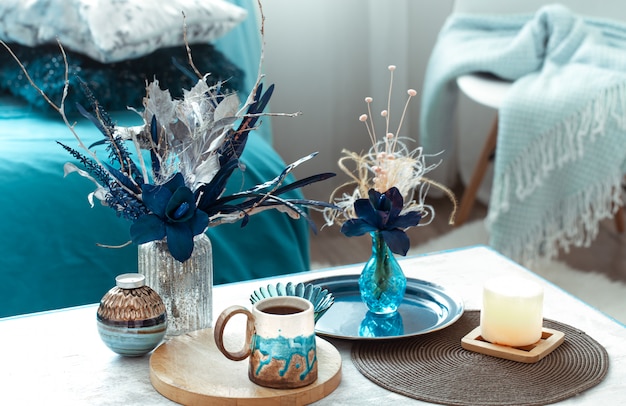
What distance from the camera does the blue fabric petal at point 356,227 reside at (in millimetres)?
982

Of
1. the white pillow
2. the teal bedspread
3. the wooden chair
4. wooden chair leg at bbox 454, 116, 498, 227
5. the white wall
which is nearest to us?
the teal bedspread

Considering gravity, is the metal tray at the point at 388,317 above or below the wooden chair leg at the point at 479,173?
above

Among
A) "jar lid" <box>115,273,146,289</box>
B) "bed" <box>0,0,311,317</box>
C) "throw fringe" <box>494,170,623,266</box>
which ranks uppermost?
"jar lid" <box>115,273,146,289</box>

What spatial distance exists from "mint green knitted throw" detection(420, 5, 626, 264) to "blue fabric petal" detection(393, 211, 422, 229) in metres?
1.18

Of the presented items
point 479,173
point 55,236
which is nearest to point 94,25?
point 55,236

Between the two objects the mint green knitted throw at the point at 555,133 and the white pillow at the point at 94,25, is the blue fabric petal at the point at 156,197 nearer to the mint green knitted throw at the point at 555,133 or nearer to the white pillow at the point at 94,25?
the white pillow at the point at 94,25

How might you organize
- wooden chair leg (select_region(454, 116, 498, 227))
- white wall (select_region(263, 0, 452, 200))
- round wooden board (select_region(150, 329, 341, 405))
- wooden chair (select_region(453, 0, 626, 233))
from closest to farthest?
round wooden board (select_region(150, 329, 341, 405)) → wooden chair (select_region(453, 0, 626, 233)) → wooden chair leg (select_region(454, 116, 498, 227)) → white wall (select_region(263, 0, 452, 200))

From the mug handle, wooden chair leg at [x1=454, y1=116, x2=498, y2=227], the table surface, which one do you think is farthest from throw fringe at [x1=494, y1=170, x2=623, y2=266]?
the mug handle

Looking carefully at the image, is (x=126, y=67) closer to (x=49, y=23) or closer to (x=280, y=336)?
(x=49, y=23)

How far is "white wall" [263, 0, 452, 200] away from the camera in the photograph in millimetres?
2719

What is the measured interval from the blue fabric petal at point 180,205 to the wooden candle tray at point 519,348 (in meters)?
0.33

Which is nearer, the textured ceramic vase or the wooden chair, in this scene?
the textured ceramic vase

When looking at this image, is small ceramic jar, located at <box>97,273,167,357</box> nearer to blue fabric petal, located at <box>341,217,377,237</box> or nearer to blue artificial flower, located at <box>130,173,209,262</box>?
blue artificial flower, located at <box>130,173,209,262</box>

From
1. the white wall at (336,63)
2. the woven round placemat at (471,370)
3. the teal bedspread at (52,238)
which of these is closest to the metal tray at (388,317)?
the woven round placemat at (471,370)
